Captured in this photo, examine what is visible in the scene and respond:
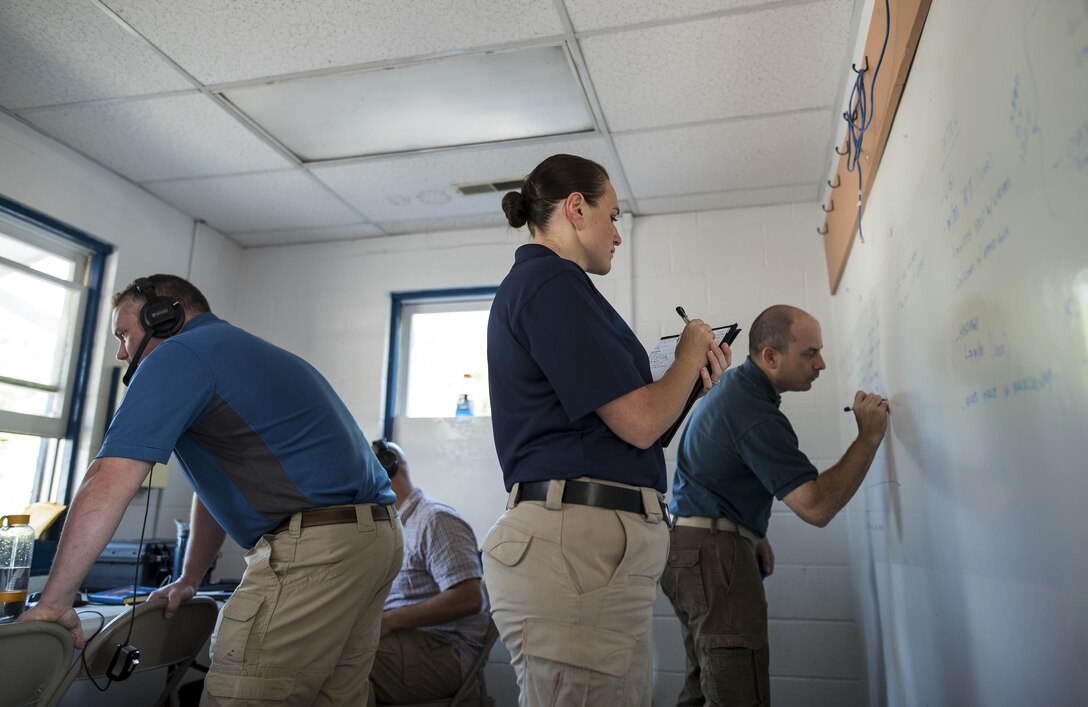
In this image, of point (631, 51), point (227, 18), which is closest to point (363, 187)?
point (227, 18)

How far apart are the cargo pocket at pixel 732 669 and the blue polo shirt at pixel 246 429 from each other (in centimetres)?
97

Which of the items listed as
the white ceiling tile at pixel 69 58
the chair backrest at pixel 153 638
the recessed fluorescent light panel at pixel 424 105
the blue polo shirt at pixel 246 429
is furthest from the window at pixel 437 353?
the blue polo shirt at pixel 246 429

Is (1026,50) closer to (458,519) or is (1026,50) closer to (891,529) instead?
(891,529)

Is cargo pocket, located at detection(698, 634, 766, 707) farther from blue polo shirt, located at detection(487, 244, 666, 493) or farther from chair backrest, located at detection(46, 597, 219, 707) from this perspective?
chair backrest, located at detection(46, 597, 219, 707)

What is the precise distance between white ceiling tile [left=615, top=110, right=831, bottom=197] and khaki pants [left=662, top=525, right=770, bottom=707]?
1.56 meters

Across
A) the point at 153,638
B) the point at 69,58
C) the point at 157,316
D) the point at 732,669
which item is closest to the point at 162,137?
the point at 69,58

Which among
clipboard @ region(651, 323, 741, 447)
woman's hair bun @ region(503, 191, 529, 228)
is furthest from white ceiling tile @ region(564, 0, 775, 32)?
clipboard @ region(651, 323, 741, 447)

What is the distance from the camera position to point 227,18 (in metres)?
2.15

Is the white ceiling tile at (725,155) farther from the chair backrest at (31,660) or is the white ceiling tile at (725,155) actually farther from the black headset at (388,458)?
the chair backrest at (31,660)

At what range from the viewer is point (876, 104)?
1812 mm

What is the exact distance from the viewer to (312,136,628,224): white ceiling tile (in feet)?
9.79

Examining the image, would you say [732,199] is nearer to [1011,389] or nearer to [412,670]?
[412,670]

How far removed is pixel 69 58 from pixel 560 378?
7.30 ft

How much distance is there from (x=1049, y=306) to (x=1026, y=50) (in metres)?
0.31
